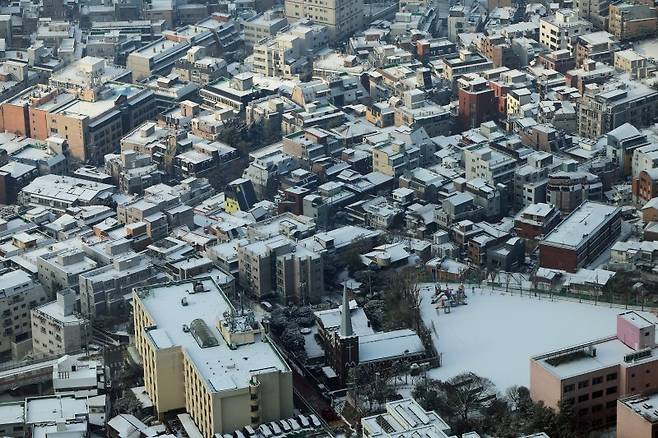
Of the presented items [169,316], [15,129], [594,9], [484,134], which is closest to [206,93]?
[15,129]

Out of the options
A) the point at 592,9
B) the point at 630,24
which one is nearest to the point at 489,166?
the point at 630,24

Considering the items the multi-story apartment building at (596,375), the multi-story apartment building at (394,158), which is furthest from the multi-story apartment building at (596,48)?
the multi-story apartment building at (596,375)

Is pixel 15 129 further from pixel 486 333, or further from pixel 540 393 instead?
pixel 540 393

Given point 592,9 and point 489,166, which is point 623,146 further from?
point 592,9

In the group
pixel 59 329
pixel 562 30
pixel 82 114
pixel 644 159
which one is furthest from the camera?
pixel 562 30

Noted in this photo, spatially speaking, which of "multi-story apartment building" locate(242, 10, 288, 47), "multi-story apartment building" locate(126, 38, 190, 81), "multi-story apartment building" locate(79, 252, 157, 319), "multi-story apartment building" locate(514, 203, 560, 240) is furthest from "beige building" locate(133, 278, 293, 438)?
"multi-story apartment building" locate(242, 10, 288, 47)

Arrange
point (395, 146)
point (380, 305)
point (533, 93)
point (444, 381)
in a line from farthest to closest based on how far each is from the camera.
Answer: point (533, 93) < point (395, 146) < point (380, 305) < point (444, 381)

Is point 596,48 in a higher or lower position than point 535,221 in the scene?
higher
